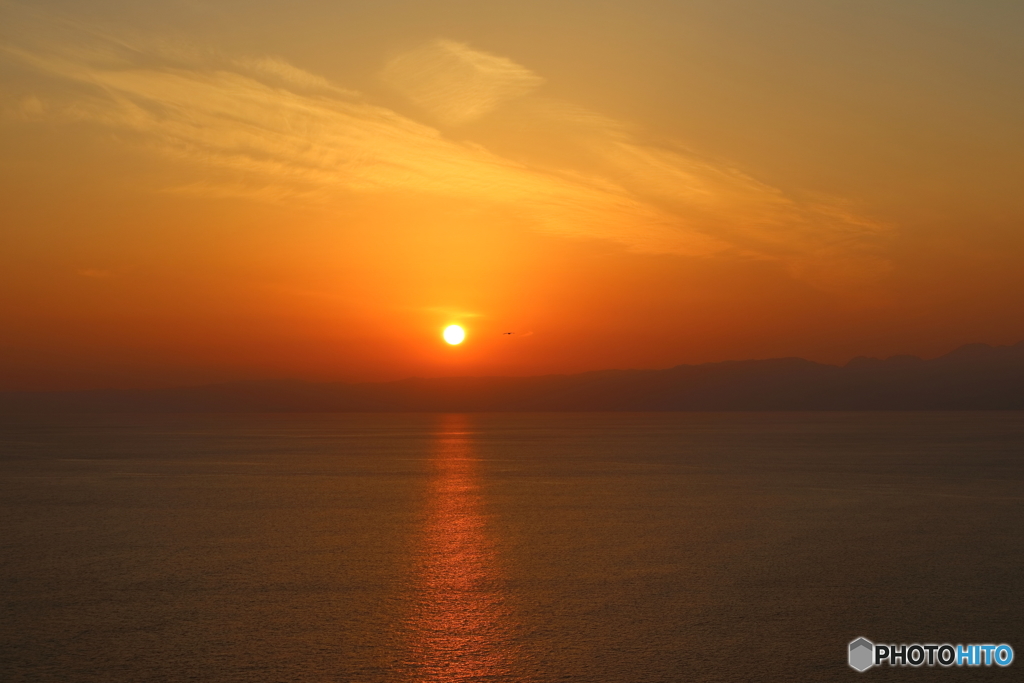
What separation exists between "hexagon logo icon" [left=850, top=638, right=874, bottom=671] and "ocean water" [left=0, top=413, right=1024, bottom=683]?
146 millimetres

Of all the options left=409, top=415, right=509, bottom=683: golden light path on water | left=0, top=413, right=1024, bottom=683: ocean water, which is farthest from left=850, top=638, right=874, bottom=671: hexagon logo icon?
left=409, top=415, right=509, bottom=683: golden light path on water

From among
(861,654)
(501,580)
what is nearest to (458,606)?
(501,580)

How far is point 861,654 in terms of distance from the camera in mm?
9680

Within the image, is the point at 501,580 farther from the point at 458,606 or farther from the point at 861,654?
the point at 861,654

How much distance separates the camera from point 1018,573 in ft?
46.2

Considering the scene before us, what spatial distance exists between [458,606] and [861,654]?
15.4 ft


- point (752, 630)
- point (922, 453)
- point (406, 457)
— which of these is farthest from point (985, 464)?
point (752, 630)

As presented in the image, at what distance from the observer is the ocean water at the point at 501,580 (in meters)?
9.47

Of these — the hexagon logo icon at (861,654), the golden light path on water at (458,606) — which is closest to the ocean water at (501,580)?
the golden light path on water at (458,606)

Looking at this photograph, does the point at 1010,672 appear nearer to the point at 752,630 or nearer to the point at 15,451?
the point at 752,630

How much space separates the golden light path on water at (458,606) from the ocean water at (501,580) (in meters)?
0.04

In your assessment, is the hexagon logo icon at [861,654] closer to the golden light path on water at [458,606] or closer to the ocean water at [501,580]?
the ocean water at [501,580]

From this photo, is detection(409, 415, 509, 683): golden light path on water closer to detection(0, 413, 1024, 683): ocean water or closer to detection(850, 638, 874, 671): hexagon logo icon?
detection(0, 413, 1024, 683): ocean water

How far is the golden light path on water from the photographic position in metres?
9.25
